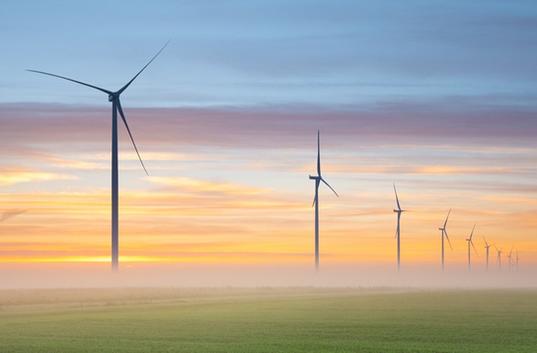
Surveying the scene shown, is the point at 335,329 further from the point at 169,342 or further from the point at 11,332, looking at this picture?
the point at 11,332

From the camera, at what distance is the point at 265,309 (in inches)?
3585

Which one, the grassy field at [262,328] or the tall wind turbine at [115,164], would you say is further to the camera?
the tall wind turbine at [115,164]

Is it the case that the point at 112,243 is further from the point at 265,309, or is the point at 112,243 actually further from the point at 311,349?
the point at 311,349

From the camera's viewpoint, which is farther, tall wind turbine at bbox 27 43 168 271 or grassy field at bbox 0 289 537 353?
tall wind turbine at bbox 27 43 168 271

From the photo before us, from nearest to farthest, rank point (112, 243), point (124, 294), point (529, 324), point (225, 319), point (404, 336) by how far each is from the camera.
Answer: point (404, 336) < point (529, 324) < point (225, 319) < point (112, 243) < point (124, 294)

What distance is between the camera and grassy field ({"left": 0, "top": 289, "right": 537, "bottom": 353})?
50875mm

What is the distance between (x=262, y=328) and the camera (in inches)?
2542

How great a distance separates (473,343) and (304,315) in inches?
1101

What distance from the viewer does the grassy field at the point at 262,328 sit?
2003 inches

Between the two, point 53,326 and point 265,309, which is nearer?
point 53,326

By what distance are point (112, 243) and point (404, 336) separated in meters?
45.0

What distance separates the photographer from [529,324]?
2761 inches

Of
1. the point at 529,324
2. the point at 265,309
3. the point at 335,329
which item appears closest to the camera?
the point at 335,329

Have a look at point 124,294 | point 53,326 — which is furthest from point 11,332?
point 124,294
